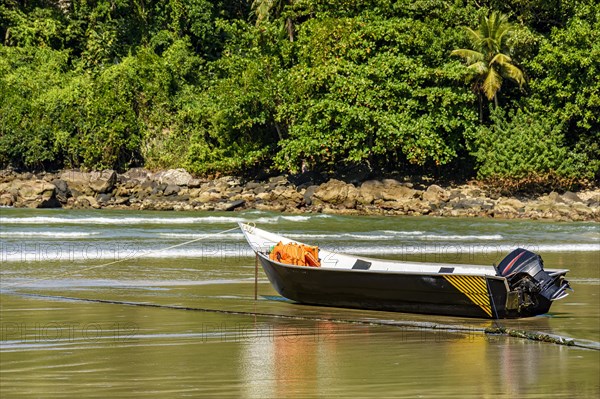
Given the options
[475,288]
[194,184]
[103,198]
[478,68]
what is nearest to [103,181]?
[103,198]

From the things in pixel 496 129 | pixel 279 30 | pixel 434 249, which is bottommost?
pixel 434 249

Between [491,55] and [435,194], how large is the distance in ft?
20.2

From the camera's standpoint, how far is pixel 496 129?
4269cm

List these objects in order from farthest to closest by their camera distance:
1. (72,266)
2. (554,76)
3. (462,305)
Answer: (554,76), (72,266), (462,305)

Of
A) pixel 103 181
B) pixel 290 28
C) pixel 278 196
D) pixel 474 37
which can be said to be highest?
pixel 290 28

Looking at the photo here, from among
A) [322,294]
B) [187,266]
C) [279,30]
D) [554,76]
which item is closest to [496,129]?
[554,76]

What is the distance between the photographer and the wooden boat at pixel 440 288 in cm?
1406

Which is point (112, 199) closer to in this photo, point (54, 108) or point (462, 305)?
point (54, 108)

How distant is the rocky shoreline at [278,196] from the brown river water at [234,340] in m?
16.3

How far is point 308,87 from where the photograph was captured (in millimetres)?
43344

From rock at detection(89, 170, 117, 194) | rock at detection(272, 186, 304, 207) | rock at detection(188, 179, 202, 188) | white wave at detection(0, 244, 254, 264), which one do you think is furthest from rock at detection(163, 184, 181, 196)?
white wave at detection(0, 244, 254, 264)

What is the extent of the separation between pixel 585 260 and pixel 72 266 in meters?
11.0

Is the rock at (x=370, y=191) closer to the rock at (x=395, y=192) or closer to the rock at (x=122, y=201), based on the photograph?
the rock at (x=395, y=192)

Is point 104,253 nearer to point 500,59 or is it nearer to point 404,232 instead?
point 404,232
